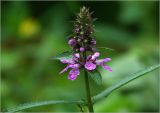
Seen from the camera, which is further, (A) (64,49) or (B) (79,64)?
(A) (64,49)

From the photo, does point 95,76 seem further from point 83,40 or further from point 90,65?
point 83,40

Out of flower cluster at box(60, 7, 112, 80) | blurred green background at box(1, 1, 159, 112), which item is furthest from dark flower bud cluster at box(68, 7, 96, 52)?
blurred green background at box(1, 1, 159, 112)

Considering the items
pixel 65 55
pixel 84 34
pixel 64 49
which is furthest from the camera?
pixel 64 49

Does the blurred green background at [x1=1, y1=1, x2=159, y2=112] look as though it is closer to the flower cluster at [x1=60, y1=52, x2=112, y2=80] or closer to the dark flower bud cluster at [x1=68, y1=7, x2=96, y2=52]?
the flower cluster at [x1=60, y1=52, x2=112, y2=80]

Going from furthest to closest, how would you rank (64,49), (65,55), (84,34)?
(64,49) → (65,55) → (84,34)

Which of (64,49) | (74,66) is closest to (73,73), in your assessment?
(74,66)

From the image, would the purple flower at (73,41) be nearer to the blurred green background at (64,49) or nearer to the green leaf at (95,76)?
the green leaf at (95,76)

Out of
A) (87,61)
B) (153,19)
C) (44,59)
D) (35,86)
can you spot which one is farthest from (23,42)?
(87,61)

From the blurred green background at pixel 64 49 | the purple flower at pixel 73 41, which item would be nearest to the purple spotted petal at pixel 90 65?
the purple flower at pixel 73 41

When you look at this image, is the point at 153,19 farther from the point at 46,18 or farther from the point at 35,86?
the point at 35,86
